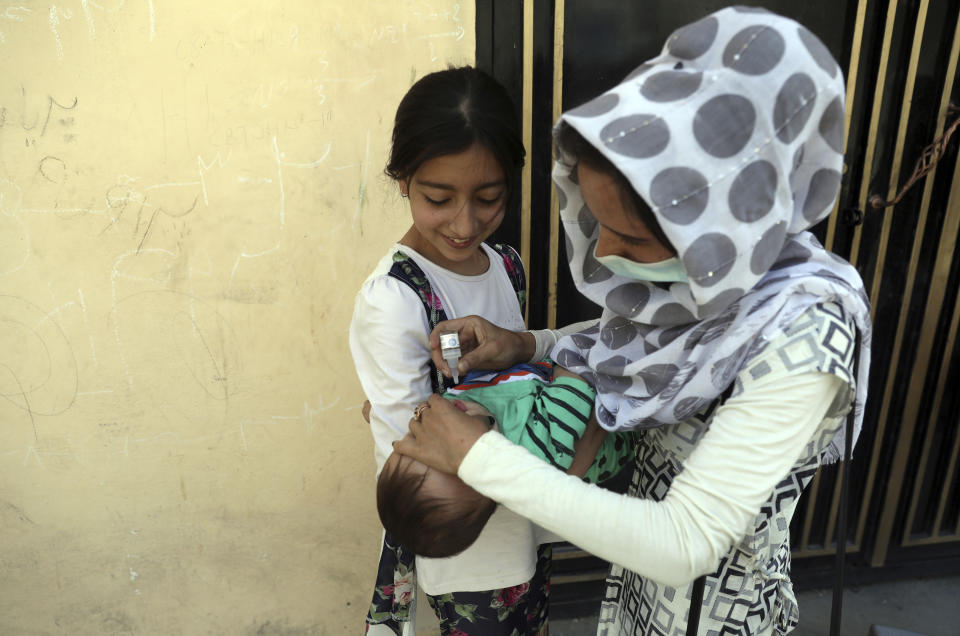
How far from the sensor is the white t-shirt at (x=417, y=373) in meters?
1.24

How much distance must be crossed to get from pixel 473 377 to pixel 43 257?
1.58 m

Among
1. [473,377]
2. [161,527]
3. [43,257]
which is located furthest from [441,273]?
[161,527]

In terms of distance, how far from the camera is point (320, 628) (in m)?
2.46

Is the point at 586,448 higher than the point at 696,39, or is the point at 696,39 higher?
the point at 696,39

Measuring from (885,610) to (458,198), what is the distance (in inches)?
105


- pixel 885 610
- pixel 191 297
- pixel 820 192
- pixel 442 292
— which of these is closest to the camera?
pixel 820 192

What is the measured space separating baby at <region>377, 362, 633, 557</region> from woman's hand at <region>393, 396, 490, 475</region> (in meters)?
0.03

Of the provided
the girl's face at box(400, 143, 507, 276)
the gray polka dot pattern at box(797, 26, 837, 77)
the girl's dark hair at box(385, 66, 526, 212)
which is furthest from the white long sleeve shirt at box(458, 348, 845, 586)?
the girl's dark hair at box(385, 66, 526, 212)

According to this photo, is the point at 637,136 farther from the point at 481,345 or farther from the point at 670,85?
the point at 481,345

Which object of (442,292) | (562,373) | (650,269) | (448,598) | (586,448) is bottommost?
(448,598)

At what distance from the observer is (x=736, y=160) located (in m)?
0.86

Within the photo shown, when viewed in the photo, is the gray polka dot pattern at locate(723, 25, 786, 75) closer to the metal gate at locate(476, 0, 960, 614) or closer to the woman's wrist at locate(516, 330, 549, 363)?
the woman's wrist at locate(516, 330, 549, 363)

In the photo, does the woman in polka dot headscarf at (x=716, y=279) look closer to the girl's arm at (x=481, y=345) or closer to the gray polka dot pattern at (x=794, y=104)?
the gray polka dot pattern at (x=794, y=104)

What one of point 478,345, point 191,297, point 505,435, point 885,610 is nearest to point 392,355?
point 478,345
